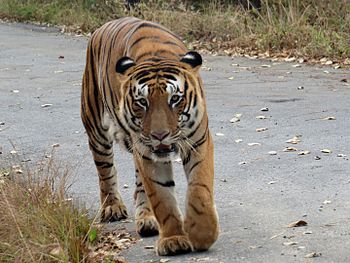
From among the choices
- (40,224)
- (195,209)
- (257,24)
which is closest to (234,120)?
(195,209)

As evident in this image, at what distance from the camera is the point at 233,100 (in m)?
14.0

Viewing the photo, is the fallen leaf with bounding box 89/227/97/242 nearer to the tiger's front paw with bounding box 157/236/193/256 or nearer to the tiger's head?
the tiger's front paw with bounding box 157/236/193/256

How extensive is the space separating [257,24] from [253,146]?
929 cm

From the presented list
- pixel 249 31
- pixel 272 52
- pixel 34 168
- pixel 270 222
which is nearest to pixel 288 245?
pixel 270 222

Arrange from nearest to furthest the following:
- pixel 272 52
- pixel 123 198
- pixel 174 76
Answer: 1. pixel 174 76
2. pixel 123 198
3. pixel 272 52

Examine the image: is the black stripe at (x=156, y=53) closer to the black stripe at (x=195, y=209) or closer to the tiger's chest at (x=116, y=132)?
the tiger's chest at (x=116, y=132)

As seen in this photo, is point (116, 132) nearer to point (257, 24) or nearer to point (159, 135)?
point (159, 135)

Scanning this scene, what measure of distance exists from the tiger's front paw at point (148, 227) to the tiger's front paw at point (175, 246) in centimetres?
74

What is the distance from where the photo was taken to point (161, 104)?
638 cm

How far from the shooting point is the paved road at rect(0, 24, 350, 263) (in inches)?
271

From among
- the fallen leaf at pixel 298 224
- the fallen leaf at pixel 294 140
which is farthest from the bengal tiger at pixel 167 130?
the fallen leaf at pixel 294 140

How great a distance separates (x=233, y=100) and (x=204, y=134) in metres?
7.28

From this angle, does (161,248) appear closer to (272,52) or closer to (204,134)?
(204,134)

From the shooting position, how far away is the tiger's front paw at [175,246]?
21.7 ft
